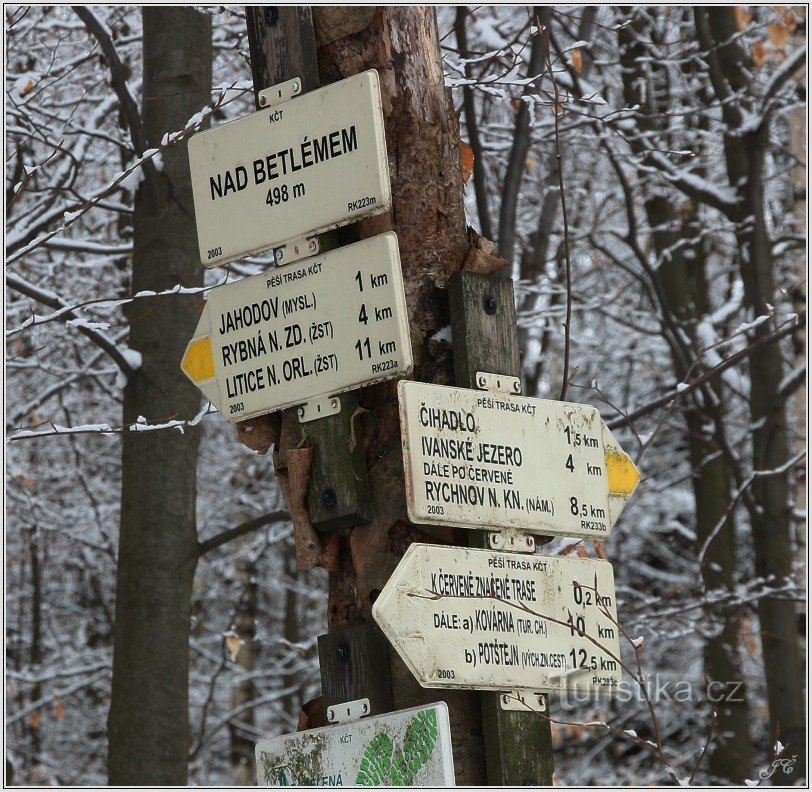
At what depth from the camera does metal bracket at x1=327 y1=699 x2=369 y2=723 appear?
264 centimetres

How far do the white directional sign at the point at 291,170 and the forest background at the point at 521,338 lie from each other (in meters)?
0.41

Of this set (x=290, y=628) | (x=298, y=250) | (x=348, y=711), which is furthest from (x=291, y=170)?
(x=290, y=628)

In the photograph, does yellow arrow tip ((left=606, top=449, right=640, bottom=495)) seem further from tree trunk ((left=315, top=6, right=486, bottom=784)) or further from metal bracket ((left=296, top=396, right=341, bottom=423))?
metal bracket ((left=296, top=396, right=341, bottom=423))

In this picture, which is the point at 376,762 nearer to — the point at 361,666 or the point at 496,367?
the point at 361,666

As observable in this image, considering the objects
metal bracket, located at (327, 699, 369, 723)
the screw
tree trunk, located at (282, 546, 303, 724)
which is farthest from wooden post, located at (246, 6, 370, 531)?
→ tree trunk, located at (282, 546, 303, 724)

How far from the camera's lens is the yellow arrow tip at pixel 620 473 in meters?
2.96

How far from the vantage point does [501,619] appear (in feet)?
8.51

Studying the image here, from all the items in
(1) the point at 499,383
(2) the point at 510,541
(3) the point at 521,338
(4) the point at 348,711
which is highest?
(3) the point at 521,338

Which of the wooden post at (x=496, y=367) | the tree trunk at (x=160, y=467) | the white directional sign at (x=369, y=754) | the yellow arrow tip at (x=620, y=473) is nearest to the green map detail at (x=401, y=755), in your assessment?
the white directional sign at (x=369, y=754)

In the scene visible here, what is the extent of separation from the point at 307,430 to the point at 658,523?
12.1 meters

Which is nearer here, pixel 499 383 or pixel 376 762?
pixel 376 762

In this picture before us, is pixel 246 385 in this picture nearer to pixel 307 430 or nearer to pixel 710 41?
pixel 307 430

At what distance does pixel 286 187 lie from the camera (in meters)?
2.84

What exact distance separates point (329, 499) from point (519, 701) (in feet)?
1.93
